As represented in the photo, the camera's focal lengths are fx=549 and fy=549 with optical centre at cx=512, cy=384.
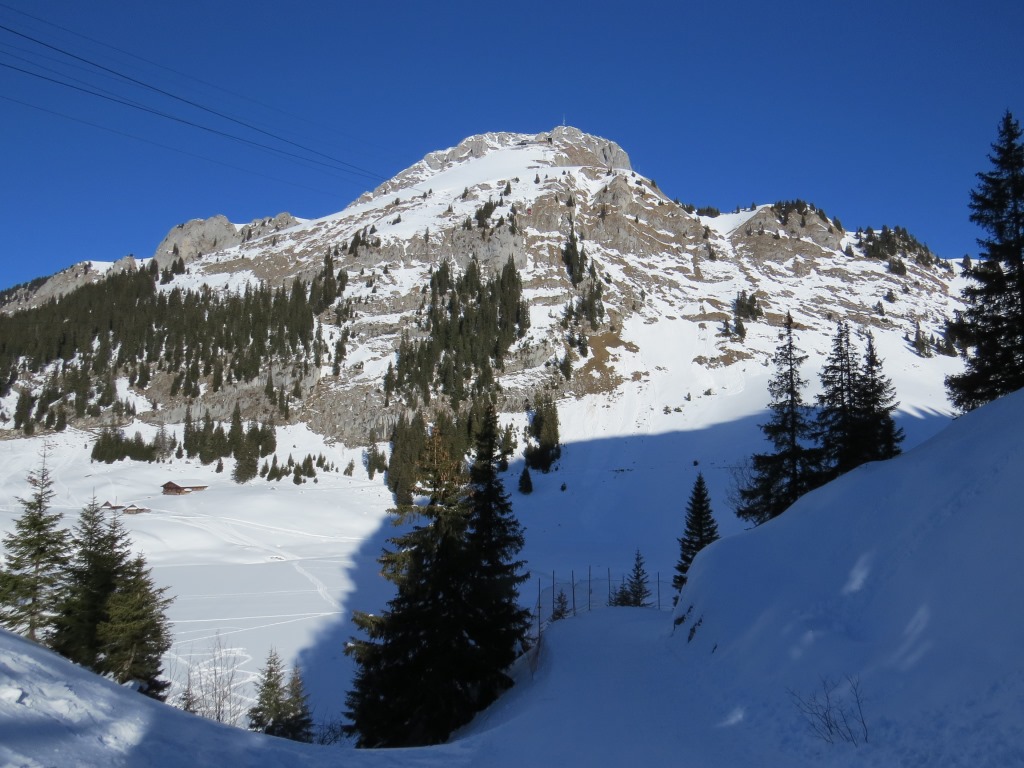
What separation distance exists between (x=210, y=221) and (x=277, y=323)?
9580 centimetres

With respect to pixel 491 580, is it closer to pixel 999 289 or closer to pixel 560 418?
pixel 999 289

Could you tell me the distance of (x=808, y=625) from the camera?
899 cm

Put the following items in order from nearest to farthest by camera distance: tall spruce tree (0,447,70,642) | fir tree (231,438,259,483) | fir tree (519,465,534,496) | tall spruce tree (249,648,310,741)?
1. tall spruce tree (0,447,70,642)
2. tall spruce tree (249,648,310,741)
3. fir tree (519,465,534,496)
4. fir tree (231,438,259,483)

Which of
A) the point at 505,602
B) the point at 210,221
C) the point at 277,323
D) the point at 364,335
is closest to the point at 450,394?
the point at 364,335

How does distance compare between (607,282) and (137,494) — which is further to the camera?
(607,282)

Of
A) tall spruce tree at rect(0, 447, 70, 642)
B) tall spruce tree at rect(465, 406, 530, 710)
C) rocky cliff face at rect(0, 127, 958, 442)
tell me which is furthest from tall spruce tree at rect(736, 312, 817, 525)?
rocky cliff face at rect(0, 127, 958, 442)

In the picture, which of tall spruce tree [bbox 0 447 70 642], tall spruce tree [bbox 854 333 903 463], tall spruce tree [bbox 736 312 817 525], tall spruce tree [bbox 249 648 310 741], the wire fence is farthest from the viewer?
the wire fence

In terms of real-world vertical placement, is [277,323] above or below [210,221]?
below

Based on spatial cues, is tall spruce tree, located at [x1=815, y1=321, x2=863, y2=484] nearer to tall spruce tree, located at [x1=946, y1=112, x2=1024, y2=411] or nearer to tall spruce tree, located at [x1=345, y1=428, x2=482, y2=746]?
tall spruce tree, located at [x1=946, y1=112, x2=1024, y2=411]

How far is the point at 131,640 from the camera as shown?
17344mm

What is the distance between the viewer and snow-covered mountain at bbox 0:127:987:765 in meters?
12.2

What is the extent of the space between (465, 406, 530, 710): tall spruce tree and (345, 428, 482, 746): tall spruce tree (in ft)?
0.86

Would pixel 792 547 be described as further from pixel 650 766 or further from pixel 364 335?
pixel 364 335

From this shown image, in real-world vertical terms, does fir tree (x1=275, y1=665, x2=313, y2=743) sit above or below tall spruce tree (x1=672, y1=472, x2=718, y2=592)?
below
